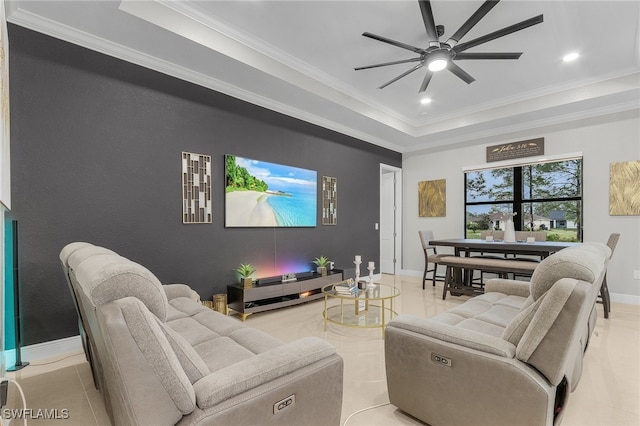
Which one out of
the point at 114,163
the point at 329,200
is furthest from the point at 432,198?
the point at 114,163

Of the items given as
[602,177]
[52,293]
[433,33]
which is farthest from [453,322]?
[602,177]

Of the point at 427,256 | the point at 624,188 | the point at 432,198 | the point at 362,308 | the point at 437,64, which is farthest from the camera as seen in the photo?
the point at 432,198

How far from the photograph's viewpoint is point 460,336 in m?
1.56

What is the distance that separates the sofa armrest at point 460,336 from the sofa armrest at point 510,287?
4.96 ft

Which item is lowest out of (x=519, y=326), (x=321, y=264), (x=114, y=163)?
(x=321, y=264)

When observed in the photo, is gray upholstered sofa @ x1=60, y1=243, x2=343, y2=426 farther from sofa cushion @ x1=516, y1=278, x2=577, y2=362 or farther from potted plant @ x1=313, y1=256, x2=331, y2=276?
potted plant @ x1=313, y1=256, x2=331, y2=276

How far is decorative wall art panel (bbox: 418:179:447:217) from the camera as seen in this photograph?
20.4 ft

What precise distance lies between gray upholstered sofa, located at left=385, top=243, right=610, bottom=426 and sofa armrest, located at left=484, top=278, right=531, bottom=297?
0.95m

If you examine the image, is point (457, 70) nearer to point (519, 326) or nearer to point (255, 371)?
point (519, 326)

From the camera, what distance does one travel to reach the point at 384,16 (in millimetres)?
2936

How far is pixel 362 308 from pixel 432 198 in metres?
3.53

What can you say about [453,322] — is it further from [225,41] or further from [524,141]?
[524,141]

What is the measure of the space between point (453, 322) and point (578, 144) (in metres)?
4.51

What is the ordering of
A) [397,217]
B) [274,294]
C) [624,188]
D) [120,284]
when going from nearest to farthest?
[120,284] → [274,294] → [624,188] → [397,217]
